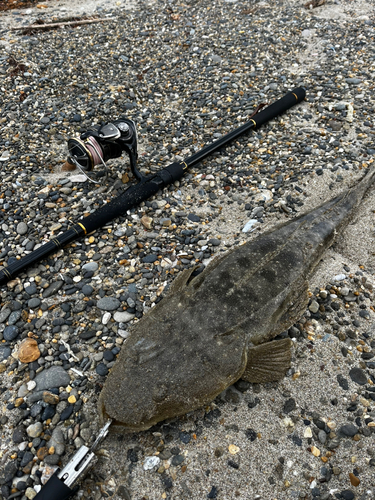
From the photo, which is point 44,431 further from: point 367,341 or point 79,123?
point 79,123

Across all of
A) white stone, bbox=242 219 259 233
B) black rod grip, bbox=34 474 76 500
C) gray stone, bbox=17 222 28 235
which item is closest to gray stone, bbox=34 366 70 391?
black rod grip, bbox=34 474 76 500

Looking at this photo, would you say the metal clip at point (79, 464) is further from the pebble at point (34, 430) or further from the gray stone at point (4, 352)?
the gray stone at point (4, 352)

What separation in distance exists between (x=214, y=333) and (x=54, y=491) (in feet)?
5.56

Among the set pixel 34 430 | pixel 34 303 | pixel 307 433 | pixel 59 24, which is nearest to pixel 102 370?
pixel 34 430

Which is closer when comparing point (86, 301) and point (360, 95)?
point (86, 301)

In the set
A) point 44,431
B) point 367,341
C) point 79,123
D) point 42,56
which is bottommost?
point 367,341

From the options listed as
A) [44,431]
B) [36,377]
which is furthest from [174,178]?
[44,431]

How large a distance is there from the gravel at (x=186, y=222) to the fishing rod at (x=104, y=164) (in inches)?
5.8

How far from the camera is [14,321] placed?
398cm

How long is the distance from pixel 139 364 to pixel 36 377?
3.58 ft

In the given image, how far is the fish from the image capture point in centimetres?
314

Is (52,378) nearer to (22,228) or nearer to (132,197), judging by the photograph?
(22,228)

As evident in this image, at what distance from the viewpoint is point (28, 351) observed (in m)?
3.73

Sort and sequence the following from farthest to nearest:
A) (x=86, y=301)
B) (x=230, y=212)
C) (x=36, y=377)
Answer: (x=230, y=212)
(x=86, y=301)
(x=36, y=377)
